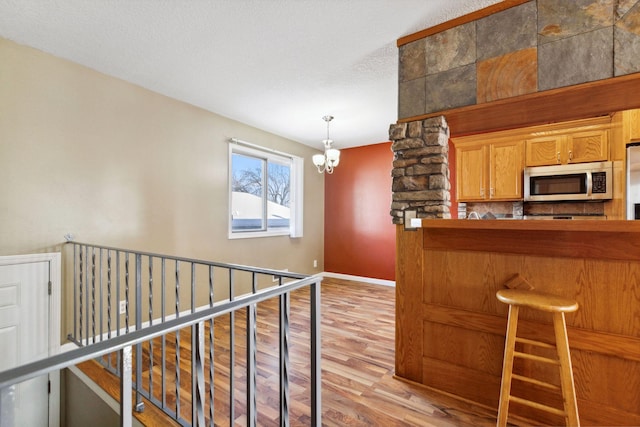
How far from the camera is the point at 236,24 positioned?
6.43 feet

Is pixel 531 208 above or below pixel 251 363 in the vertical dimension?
above

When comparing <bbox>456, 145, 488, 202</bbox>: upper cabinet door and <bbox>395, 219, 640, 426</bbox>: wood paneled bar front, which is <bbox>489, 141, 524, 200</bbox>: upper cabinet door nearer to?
<bbox>456, 145, 488, 202</bbox>: upper cabinet door

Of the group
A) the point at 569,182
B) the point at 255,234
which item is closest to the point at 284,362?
the point at 255,234

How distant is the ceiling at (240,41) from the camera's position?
181 cm

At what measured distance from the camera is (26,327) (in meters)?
2.16

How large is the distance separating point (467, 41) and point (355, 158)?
3.32 metres

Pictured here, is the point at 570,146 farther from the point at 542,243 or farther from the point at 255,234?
the point at 255,234

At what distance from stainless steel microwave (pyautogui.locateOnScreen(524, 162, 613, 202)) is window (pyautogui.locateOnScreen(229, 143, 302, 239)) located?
129 inches

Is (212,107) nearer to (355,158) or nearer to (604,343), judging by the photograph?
(355,158)

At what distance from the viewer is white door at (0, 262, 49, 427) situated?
2074 millimetres

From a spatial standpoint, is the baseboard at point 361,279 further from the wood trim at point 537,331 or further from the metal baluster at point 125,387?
the metal baluster at point 125,387

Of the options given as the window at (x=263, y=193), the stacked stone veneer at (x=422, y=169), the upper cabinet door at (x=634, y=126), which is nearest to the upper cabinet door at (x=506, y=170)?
the upper cabinet door at (x=634, y=126)

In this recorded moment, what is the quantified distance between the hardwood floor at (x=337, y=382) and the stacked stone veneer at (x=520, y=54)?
195 centimetres

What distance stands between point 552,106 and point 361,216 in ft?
11.5
